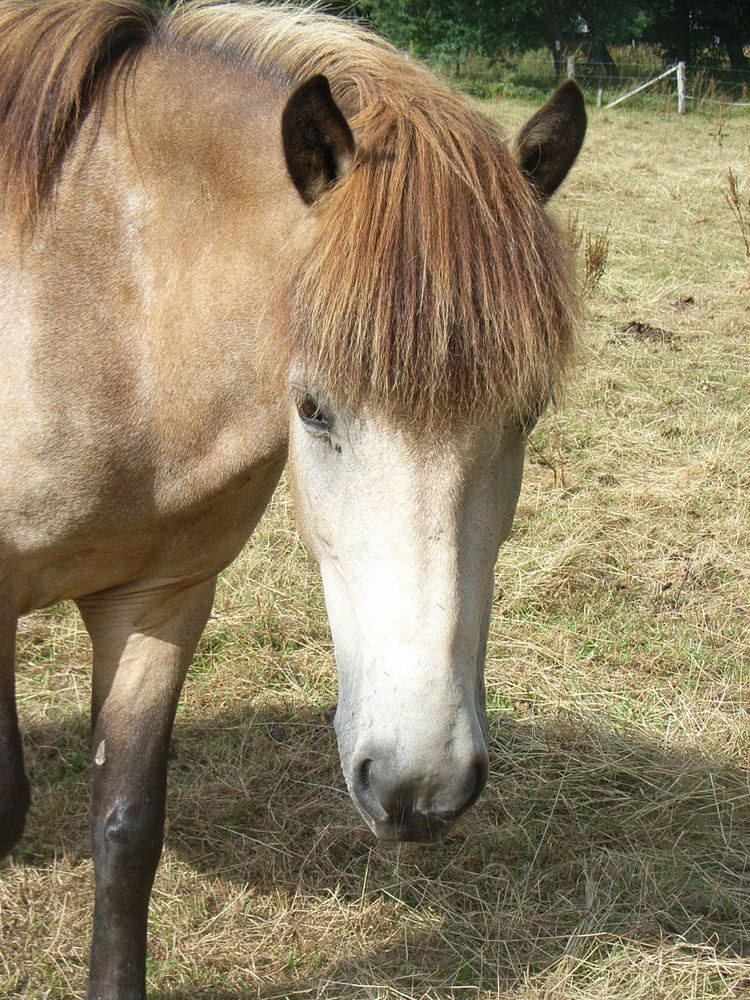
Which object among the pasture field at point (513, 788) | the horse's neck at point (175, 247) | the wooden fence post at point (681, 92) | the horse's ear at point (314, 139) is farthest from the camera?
the wooden fence post at point (681, 92)

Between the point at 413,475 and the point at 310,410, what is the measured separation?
253mm

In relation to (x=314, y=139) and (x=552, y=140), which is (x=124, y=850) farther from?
(x=552, y=140)

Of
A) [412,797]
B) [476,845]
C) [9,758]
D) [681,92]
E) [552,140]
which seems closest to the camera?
[412,797]

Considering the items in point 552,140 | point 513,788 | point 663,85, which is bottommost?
point 663,85

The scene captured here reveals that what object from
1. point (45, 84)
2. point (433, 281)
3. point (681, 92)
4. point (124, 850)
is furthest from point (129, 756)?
point (681, 92)

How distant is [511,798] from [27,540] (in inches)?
69.0

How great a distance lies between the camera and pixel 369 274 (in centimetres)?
156

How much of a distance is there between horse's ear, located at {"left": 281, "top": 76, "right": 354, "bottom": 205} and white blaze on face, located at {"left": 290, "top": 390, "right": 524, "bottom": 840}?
1.28 ft

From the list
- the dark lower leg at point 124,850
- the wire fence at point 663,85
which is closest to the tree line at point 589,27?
the wire fence at point 663,85

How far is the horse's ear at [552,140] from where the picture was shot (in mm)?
1730

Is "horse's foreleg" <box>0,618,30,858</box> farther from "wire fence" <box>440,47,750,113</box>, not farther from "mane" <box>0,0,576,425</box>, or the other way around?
"wire fence" <box>440,47,750,113</box>

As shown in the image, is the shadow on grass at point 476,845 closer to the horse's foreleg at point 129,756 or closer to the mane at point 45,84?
the horse's foreleg at point 129,756

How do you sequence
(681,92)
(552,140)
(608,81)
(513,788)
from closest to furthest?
1. (552,140)
2. (513,788)
3. (681,92)
4. (608,81)

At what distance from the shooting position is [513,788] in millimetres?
3002
